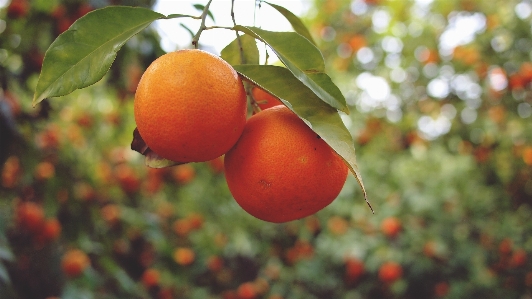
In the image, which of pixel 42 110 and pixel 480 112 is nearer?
pixel 42 110

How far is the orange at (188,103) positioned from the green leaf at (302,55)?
0.08 m

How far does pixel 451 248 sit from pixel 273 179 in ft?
10.5

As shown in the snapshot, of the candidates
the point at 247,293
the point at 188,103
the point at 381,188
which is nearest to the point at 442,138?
the point at 381,188

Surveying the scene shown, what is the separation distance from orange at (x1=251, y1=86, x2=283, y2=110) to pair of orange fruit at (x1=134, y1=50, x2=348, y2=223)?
0.11m

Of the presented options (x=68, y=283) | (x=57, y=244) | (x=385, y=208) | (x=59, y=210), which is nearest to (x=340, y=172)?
(x=68, y=283)

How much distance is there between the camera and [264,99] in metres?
0.87

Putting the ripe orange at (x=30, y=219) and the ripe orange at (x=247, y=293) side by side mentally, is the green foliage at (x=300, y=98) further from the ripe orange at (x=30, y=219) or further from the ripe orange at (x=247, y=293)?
the ripe orange at (x=247, y=293)

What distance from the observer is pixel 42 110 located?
2068mm

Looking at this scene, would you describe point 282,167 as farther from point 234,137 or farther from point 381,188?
point 381,188

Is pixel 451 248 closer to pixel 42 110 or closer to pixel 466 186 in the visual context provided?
pixel 466 186

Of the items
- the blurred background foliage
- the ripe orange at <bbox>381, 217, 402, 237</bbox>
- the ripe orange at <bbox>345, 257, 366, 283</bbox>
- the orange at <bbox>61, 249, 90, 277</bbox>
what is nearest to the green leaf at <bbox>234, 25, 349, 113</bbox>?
the orange at <bbox>61, 249, 90, 277</bbox>

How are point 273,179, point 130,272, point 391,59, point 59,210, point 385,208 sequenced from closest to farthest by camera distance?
point 273,179 < point 59,210 < point 385,208 < point 130,272 < point 391,59

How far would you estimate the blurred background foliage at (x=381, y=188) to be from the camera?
130 inches

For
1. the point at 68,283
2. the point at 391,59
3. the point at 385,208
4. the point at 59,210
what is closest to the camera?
the point at 68,283
